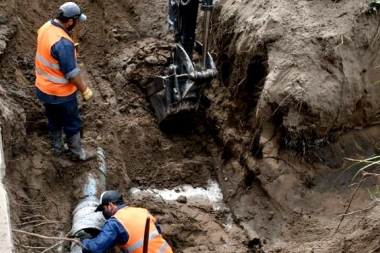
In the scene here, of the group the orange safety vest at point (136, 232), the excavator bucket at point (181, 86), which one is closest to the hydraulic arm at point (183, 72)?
the excavator bucket at point (181, 86)

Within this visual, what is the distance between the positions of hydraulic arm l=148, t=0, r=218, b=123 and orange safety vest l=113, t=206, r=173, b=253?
2230mm

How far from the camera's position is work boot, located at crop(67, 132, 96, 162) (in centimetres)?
684

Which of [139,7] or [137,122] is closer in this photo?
[137,122]

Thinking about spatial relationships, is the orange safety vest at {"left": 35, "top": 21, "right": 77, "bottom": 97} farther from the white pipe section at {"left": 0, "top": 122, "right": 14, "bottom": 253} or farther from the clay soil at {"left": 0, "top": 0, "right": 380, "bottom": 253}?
the white pipe section at {"left": 0, "top": 122, "right": 14, "bottom": 253}

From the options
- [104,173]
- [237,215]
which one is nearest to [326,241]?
[237,215]

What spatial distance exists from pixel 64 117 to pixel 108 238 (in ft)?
6.42

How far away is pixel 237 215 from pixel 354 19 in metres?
2.93

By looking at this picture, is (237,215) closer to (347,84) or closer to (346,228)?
(346,228)

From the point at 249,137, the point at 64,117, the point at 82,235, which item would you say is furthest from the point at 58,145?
the point at 249,137

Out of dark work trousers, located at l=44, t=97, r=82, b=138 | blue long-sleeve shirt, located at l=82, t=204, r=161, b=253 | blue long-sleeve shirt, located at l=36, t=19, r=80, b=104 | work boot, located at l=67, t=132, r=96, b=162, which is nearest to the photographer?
blue long-sleeve shirt, located at l=82, t=204, r=161, b=253

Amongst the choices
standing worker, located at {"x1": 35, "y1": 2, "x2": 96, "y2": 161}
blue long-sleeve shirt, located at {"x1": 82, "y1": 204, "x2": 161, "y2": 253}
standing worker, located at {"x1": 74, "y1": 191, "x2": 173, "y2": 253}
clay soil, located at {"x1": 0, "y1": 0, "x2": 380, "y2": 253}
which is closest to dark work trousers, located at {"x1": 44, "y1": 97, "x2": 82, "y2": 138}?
standing worker, located at {"x1": 35, "y1": 2, "x2": 96, "y2": 161}

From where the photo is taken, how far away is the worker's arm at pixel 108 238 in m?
5.27

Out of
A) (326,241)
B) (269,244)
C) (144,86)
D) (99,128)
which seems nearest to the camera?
(326,241)

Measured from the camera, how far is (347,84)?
698 centimetres
